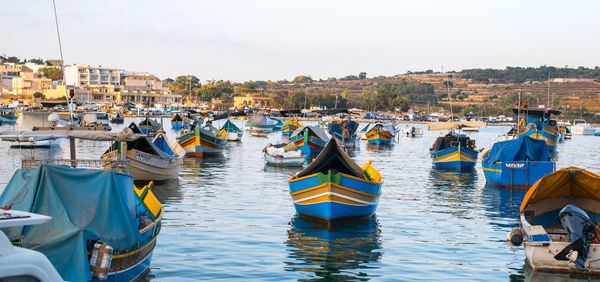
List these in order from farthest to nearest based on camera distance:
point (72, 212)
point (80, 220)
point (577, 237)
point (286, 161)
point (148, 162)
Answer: point (286, 161) < point (148, 162) < point (577, 237) < point (72, 212) < point (80, 220)

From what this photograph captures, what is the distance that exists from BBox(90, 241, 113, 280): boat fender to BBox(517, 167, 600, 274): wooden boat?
10122 mm

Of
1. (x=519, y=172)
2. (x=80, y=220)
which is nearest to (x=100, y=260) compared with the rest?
(x=80, y=220)

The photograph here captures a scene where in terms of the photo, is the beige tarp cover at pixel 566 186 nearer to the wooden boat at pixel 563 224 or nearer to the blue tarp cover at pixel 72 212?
the wooden boat at pixel 563 224

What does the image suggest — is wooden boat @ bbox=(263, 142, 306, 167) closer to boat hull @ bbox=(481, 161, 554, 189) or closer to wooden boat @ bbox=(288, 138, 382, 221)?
boat hull @ bbox=(481, 161, 554, 189)

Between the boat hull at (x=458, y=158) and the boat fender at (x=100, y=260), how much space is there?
3599 cm

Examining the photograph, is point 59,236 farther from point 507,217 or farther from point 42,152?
point 42,152

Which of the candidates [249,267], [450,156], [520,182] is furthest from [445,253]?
[450,156]

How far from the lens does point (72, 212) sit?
12.6 metres

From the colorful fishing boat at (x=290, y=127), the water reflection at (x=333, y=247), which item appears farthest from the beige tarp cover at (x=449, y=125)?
the colorful fishing boat at (x=290, y=127)

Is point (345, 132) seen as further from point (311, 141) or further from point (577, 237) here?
point (577, 237)

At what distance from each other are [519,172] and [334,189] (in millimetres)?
15820

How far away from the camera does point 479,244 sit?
20906mm

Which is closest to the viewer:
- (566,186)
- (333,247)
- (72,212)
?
(72,212)

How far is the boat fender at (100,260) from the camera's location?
1190cm
